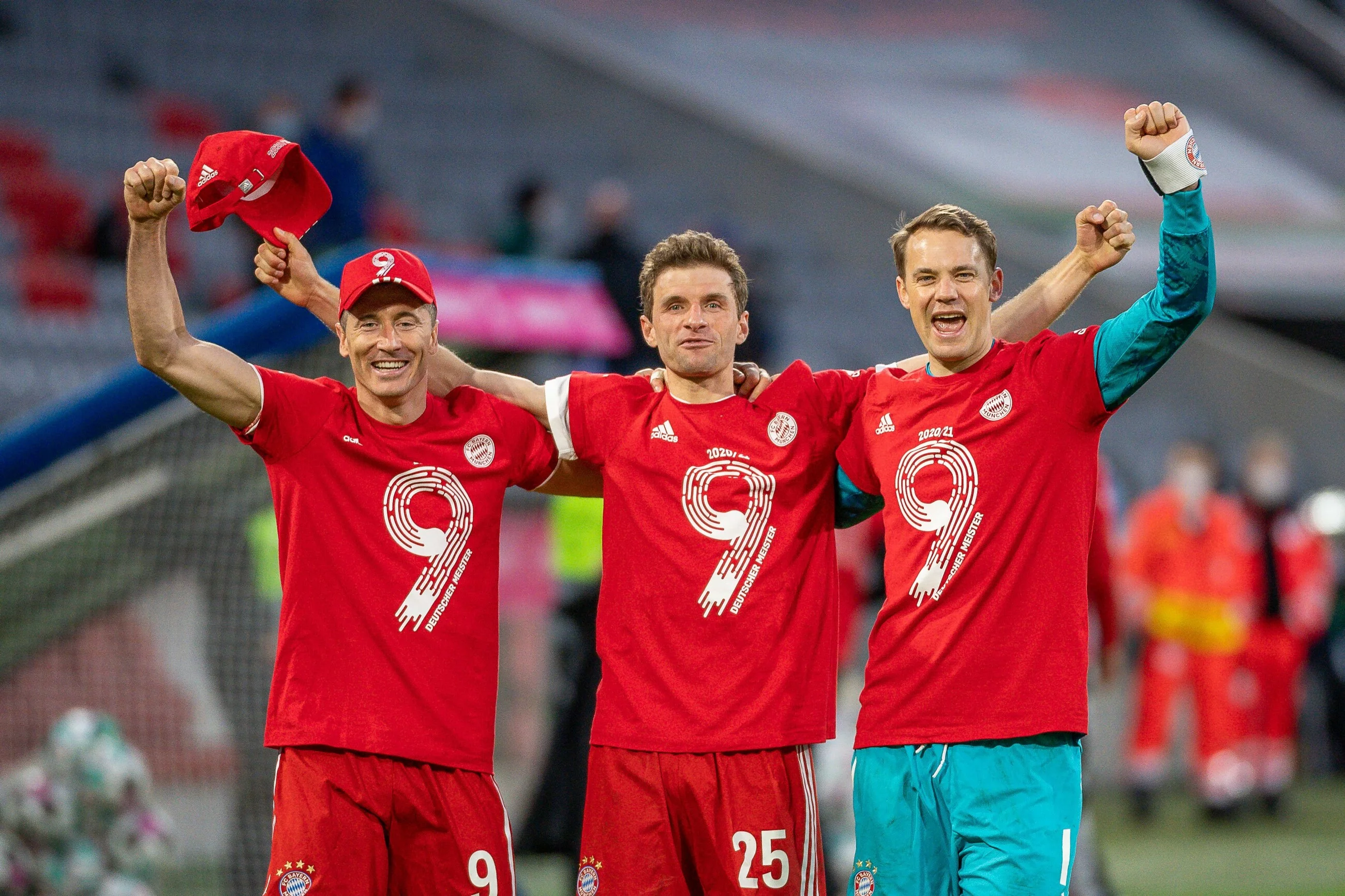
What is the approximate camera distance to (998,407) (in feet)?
12.5

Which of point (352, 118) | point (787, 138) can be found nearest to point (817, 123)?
point (787, 138)

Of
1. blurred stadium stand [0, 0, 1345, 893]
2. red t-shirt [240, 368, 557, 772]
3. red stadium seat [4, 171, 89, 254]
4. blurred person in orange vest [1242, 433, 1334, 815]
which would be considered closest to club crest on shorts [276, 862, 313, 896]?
red t-shirt [240, 368, 557, 772]

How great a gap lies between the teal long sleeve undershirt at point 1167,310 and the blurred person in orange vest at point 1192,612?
24.1ft

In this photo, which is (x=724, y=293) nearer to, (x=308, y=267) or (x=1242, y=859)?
(x=308, y=267)

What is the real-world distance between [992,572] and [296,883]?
5.82 ft

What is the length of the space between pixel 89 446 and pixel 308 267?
1.87 m

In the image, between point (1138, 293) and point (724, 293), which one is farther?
point (1138, 293)

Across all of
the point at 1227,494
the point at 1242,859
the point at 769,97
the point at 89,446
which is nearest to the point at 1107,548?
the point at 1242,859

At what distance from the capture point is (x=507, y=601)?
28.7 feet

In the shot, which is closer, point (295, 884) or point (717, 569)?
point (295, 884)

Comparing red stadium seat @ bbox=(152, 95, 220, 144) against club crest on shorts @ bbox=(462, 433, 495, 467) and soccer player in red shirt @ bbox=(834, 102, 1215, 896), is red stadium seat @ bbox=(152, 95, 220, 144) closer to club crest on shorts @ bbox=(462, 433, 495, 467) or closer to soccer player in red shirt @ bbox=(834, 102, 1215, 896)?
club crest on shorts @ bbox=(462, 433, 495, 467)

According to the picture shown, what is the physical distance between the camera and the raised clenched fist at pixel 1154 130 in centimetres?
357

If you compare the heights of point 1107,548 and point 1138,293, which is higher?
point 1138,293

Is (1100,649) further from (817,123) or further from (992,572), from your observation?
(817,123)
